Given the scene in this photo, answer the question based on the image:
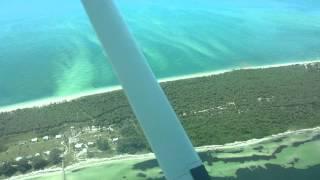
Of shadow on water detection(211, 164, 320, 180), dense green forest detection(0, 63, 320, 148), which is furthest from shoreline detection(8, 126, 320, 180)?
shadow on water detection(211, 164, 320, 180)

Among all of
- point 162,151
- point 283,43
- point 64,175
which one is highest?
point 162,151

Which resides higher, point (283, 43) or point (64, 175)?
point (283, 43)

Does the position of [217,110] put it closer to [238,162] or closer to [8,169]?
[238,162]

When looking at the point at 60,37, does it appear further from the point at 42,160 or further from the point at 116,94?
the point at 42,160

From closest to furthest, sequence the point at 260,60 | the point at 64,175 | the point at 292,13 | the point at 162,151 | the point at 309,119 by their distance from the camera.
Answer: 1. the point at 162,151
2. the point at 64,175
3. the point at 309,119
4. the point at 260,60
5. the point at 292,13

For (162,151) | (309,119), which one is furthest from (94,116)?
(162,151)

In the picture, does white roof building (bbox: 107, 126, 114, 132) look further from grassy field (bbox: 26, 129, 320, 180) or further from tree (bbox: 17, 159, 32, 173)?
tree (bbox: 17, 159, 32, 173)

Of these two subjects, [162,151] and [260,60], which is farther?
[260,60]
